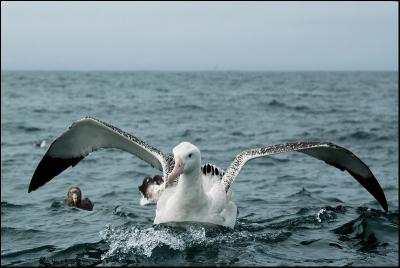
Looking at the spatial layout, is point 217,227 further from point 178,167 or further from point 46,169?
point 46,169

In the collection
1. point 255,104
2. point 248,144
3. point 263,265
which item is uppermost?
point 255,104

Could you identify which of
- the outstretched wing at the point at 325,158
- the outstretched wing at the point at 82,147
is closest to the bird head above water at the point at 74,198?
the outstretched wing at the point at 82,147

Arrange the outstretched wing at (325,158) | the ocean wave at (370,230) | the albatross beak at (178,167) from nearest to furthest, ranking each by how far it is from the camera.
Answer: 1. the albatross beak at (178,167)
2. the ocean wave at (370,230)
3. the outstretched wing at (325,158)

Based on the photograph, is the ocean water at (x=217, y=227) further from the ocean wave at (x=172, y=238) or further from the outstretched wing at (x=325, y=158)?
the outstretched wing at (x=325, y=158)

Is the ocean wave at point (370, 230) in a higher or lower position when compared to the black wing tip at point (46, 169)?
lower

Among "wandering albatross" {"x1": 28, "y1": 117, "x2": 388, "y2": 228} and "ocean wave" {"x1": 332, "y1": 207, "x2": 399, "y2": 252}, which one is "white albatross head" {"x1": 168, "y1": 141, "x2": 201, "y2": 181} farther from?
"ocean wave" {"x1": 332, "y1": 207, "x2": 399, "y2": 252}

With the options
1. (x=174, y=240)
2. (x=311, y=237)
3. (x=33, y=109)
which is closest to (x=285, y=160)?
(x=311, y=237)

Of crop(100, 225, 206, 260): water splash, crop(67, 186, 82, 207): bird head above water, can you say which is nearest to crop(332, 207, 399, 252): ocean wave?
crop(100, 225, 206, 260): water splash

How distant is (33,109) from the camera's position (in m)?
34.4

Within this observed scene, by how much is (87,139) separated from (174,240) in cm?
260

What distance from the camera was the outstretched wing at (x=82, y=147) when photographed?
9.92 metres

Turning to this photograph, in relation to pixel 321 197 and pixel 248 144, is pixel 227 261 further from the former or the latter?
pixel 248 144

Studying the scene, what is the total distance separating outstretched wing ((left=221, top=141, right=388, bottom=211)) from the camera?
957cm

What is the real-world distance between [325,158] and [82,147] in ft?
13.1
